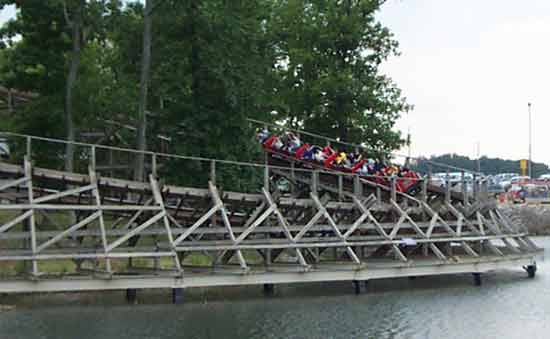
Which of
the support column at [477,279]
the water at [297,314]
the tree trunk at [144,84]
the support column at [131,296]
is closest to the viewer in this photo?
the water at [297,314]

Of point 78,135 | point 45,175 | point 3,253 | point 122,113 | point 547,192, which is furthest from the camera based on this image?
point 547,192

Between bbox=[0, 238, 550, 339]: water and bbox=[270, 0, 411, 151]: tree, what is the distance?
50.3ft

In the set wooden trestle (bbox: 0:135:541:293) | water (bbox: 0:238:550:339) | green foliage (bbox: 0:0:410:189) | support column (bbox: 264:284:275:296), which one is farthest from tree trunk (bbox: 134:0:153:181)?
water (bbox: 0:238:550:339)

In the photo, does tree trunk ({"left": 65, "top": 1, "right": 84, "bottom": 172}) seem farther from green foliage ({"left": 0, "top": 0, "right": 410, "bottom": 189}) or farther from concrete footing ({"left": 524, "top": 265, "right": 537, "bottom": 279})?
concrete footing ({"left": 524, "top": 265, "right": 537, "bottom": 279})

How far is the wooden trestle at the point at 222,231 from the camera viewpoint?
90.8ft

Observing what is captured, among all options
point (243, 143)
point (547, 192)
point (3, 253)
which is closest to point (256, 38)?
point (243, 143)

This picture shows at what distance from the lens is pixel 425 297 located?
3284 cm

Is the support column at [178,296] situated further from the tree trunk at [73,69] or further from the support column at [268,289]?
the tree trunk at [73,69]

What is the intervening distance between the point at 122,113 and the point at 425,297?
12620mm

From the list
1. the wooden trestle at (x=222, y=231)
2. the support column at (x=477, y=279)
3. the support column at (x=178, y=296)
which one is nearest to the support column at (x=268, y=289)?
the wooden trestle at (x=222, y=231)

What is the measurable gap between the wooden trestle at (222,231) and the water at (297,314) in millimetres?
838

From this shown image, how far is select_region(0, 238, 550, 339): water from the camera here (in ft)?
83.0

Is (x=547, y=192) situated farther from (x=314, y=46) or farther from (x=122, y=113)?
(x=122, y=113)

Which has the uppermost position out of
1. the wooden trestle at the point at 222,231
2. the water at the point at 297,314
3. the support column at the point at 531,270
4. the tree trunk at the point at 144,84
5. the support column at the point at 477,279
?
the tree trunk at the point at 144,84
